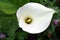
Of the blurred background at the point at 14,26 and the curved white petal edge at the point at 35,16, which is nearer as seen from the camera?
the curved white petal edge at the point at 35,16

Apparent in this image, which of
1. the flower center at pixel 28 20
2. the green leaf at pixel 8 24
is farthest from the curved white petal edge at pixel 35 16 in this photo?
the green leaf at pixel 8 24

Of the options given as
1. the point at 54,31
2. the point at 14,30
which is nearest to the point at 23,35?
the point at 14,30

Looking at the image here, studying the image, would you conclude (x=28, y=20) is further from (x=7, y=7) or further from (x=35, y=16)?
(x=7, y=7)

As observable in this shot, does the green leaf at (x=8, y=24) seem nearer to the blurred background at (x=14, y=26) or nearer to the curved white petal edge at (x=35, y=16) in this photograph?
the blurred background at (x=14, y=26)

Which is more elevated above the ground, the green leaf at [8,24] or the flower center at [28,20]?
the flower center at [28,20]

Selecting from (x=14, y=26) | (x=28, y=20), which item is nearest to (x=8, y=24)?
(x=14, y=26)

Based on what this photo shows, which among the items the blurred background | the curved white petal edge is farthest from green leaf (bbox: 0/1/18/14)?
the curved white petal edge

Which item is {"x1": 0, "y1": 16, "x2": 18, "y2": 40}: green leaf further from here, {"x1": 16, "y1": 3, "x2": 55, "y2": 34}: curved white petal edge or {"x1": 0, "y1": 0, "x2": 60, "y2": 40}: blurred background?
{"x1": 16, "y1": 3, "x2": 55, "y2": 34}: curved white petal edge
